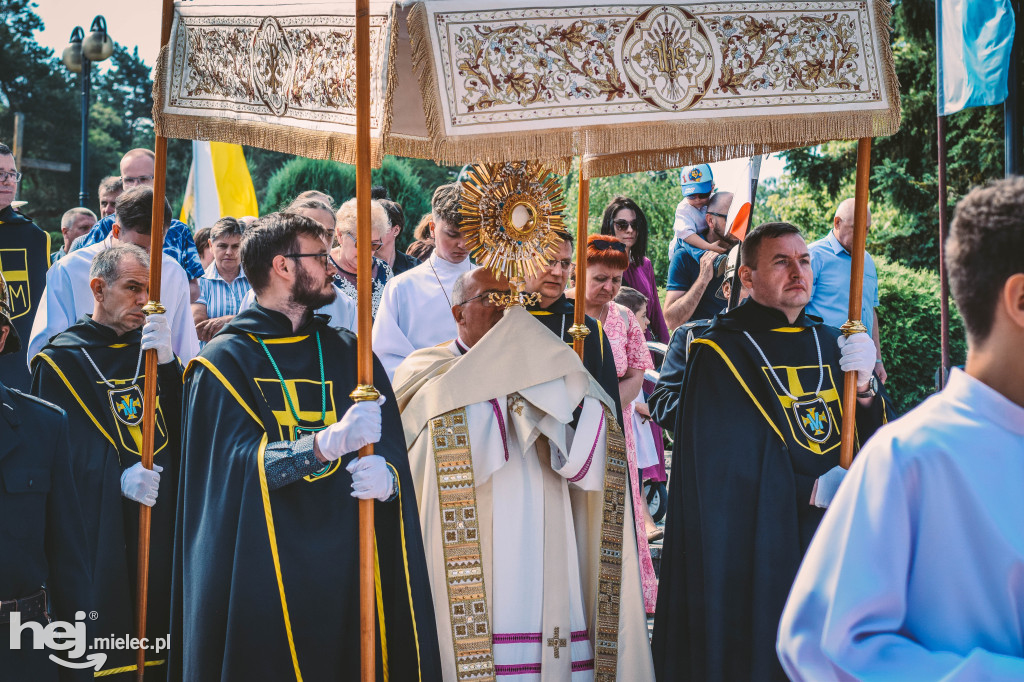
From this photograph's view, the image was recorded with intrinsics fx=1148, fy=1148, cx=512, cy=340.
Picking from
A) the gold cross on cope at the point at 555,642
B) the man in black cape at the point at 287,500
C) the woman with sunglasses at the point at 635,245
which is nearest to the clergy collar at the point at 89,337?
the man in black cape at the point at 287,500

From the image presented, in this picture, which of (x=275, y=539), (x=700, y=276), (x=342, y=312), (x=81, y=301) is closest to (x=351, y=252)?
(x=342, y=312)

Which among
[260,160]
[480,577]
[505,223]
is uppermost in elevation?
[260,160]

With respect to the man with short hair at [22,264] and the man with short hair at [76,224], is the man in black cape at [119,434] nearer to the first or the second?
the man with short hair at [22,264]

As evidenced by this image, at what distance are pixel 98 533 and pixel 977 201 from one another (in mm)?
4311

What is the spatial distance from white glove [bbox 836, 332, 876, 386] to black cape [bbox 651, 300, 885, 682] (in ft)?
0.99

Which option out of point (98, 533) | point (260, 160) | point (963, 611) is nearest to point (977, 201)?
point (963, 611)

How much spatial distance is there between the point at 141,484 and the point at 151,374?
517 millimetres

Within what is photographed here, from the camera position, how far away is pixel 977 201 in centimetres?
208

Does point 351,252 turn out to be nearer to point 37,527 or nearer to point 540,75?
point 540,75

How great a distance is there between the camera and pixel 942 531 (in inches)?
78.3

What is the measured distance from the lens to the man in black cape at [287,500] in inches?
169

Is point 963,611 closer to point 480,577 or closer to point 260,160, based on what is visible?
point 480,577

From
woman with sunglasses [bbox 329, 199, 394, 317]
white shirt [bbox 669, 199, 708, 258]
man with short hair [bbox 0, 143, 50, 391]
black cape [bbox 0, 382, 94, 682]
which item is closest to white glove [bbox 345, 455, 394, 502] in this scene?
black cape [bbox 0, 382, 94, 682]

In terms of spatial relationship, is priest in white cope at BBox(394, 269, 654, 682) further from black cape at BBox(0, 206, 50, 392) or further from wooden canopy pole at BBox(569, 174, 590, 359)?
black cape at BBox(0, 206, 50, 392)
